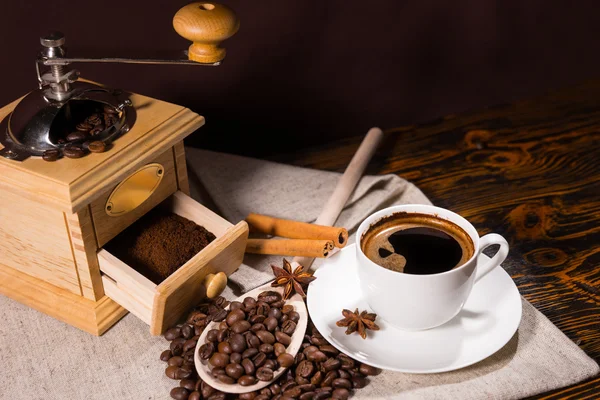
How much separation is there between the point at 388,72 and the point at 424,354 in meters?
1.02

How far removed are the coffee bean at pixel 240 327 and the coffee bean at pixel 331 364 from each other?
154 millimetres

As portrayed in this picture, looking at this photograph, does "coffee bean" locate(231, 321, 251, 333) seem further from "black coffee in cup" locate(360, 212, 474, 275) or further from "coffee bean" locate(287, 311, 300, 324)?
"black coffee in cup" locate(360, 212, 474, 275)

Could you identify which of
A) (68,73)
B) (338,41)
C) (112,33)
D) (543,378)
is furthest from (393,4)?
(543,378)

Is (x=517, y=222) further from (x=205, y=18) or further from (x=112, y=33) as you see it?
(x=112, y=33)

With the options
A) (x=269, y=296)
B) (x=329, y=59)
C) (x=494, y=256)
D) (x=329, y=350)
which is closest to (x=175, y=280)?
(x=269, y=296)

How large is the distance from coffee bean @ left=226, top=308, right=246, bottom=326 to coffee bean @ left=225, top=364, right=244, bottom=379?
0.10 metres

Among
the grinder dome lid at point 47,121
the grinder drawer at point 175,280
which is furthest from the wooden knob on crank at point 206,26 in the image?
the grinder drawer at point 175,280

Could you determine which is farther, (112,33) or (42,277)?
(112,33)

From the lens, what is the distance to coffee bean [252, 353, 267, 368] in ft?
4.41

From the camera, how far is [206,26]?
1.36 m

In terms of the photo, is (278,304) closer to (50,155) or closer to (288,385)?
(288,385)

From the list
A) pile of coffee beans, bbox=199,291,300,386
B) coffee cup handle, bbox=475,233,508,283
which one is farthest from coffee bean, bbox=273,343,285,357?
coffee cup handle, bbox=475,233,508,283

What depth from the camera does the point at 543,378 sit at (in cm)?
137

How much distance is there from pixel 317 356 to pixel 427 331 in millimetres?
208
